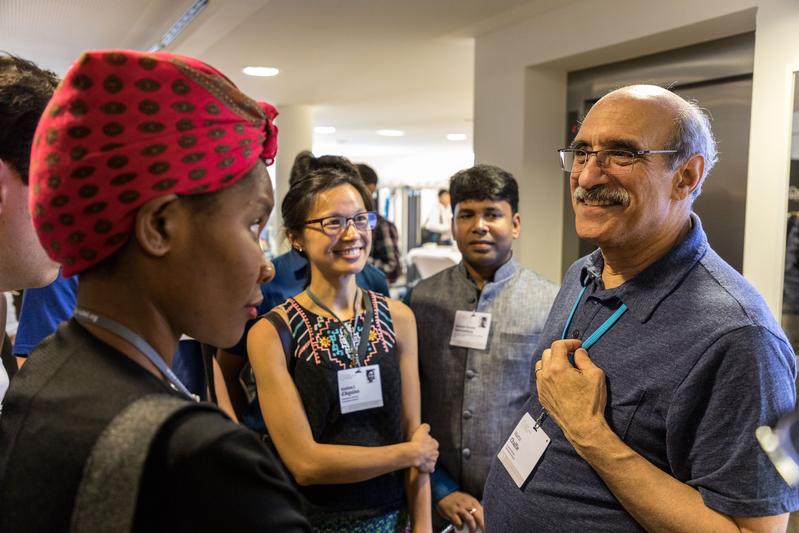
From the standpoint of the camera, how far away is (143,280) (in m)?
0.61

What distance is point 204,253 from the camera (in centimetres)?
62

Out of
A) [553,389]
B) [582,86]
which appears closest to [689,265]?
[553,389]

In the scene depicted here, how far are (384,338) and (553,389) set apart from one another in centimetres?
54

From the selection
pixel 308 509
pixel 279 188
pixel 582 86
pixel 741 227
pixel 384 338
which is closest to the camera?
pixel 308 509

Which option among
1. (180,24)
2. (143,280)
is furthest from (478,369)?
(180,24)

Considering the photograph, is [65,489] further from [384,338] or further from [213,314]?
[384,338]

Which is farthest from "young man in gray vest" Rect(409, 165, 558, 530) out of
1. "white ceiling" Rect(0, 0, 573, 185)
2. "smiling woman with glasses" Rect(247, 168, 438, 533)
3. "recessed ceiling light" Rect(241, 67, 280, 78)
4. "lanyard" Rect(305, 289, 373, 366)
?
"recessed ceiling light" Rect(241, 67, 280, 78)

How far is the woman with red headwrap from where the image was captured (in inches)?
20.3

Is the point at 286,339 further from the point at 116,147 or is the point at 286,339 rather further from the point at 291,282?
the point at 116,147

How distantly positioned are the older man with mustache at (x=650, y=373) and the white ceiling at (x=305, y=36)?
71.2 inches

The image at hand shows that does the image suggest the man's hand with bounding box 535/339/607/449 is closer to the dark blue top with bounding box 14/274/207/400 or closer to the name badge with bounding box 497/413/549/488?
the name badge with bounding box 497/413/549/488

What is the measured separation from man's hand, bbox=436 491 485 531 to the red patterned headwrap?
4.58ft

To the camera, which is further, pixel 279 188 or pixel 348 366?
pixel 279 188

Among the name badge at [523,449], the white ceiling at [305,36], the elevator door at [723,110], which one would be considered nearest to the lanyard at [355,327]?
the name badge at [523,449]
